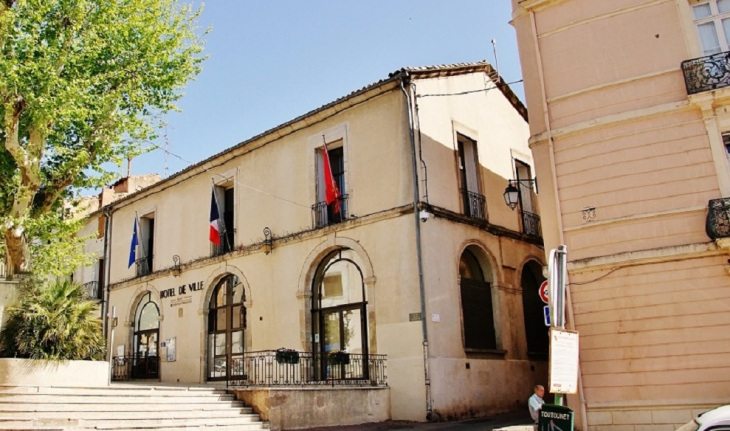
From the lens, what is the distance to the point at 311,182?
17766 mm

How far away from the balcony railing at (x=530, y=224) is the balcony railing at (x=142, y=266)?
1396 cm

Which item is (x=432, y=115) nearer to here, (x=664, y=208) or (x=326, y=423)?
(x=664, y=208)

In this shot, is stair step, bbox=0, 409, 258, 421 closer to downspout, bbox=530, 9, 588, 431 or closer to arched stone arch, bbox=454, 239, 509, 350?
downspout, bbox=530, 9, 588, 431

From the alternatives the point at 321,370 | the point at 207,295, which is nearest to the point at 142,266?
the point at 207,295

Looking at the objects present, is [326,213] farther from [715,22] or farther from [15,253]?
[715,22]

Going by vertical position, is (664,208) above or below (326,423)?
above

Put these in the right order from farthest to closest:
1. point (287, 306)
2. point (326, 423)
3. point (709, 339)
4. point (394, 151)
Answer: point (287, 306)
point (394, 151)
point (326, 423)
point (709, 339)

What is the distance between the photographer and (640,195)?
11.5 meters

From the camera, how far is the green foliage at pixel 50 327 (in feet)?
41.4

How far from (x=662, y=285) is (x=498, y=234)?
677 cm

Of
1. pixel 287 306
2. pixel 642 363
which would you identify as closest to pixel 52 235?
pixel 287 306

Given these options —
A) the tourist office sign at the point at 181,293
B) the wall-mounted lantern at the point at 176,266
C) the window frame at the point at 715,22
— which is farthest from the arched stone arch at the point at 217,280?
the window frame at the point at 715,22

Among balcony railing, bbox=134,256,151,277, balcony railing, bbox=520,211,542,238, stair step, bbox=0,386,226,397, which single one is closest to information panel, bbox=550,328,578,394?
stair step, bbox=0,386,226,397

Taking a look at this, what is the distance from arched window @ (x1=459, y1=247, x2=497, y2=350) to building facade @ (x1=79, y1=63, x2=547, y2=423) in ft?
0.17
